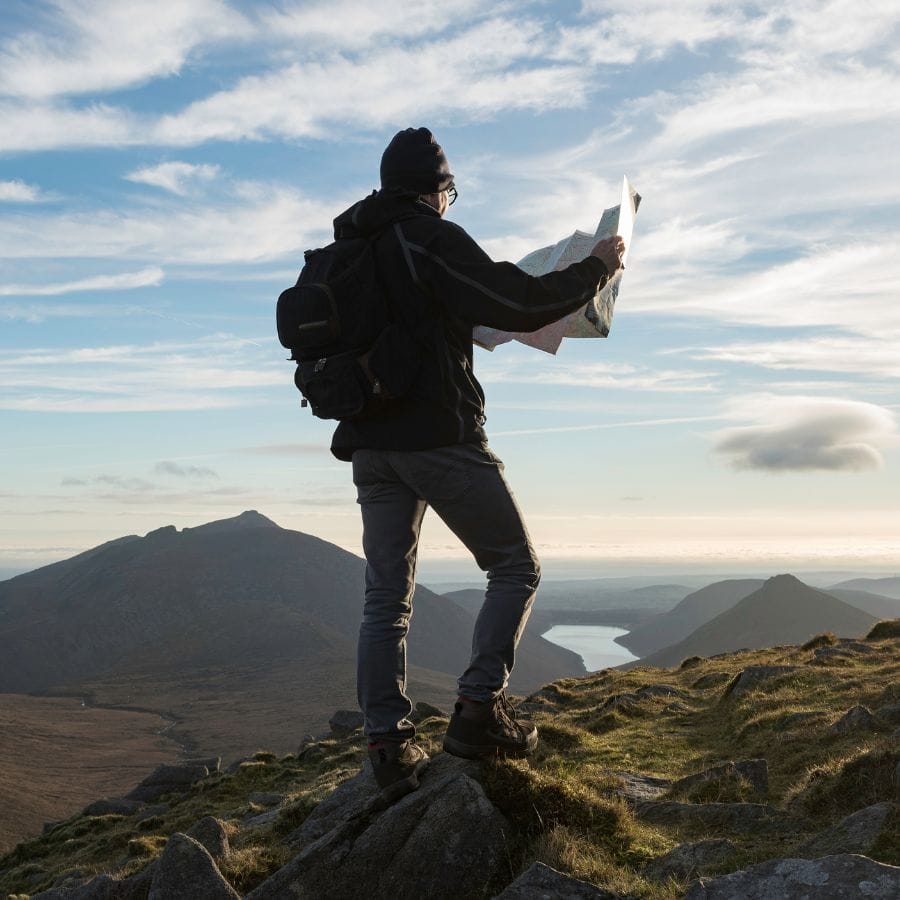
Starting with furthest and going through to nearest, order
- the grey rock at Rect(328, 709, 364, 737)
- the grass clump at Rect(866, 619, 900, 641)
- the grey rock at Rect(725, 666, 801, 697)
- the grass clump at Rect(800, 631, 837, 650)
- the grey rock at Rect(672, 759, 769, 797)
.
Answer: the grey rock at Rect(328, 709, 364, 737)
the grass clump at Rect(866, 619, 900, 641)
the grass clump at Rect(800, 631, 837, 650)
the grey rock at Rect(725, 666, 801, 697)
the grey rock at Rect(672, 759, 769, 797)

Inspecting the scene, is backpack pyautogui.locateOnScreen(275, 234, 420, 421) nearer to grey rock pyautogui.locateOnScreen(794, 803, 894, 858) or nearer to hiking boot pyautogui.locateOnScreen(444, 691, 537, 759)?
hiking boot pyautogui.locateOnScreen(444, 691, 537, 759)

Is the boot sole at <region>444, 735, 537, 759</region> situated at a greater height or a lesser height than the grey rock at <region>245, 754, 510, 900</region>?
greater

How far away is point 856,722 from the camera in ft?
37.3

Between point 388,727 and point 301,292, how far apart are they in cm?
324

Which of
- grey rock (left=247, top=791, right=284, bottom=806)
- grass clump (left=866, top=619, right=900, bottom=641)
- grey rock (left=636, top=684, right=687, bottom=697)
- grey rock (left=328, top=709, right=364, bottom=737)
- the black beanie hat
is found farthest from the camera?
grey rock (left=328, top=709, right=364, bottom=737)

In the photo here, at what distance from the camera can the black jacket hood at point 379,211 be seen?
639 centimetres

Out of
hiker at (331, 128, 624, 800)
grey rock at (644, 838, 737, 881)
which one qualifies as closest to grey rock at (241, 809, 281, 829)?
hiker at (331, 128, 624, 800)

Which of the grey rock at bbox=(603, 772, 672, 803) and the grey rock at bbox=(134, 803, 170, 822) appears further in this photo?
the grey rock at bbox=(134, 803, 170, 822)

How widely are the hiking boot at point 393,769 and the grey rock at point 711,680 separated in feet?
62.2

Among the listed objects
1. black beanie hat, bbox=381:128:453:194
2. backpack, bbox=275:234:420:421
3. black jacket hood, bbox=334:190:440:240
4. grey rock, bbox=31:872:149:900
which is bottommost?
grey rock, bbox=31:872:149:900

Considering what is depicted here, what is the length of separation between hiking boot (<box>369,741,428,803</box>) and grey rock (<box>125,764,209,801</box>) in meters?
47.7

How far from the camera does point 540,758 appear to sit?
11.0 metres

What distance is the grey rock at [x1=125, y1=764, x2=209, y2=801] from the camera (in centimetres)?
5009

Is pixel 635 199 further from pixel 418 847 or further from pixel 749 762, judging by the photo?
pixel 749 762
